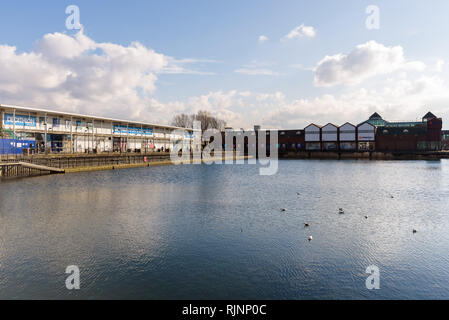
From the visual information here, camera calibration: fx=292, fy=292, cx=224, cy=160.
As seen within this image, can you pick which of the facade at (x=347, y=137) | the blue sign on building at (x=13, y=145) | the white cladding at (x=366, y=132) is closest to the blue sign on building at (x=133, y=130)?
the blue sign on building at (x=13, y=145)

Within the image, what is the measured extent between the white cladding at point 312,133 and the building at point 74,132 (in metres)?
54.0

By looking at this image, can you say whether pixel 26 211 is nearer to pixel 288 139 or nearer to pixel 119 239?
pixel 119 239

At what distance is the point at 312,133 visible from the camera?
108375mm

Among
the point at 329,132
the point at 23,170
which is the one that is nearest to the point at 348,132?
the point at 329,132

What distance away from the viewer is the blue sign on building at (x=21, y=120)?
4434cm

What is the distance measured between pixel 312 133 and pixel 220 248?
10199 cm

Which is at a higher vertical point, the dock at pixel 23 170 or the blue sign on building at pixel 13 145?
the blue sign on building at pixel 13 145

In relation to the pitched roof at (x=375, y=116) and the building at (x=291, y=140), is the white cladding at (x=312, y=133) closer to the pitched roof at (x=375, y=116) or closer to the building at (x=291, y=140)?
the building at (x=291, y=140)

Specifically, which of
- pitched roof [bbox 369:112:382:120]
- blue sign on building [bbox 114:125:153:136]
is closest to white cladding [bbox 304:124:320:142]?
pitched roof [bbox 369:112:382:120]

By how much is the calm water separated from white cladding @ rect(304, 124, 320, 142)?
86001 mm
